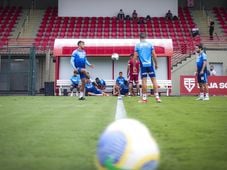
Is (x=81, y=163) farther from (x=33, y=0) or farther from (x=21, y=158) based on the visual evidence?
(x=33, y=0)

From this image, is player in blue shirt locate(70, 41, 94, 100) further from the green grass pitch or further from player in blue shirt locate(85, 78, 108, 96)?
the green grass pitch

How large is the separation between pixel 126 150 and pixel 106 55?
23268 millimetres

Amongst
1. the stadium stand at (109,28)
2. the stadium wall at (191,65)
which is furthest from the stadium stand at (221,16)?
the stadium wall at (191,65)

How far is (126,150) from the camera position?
278 cm

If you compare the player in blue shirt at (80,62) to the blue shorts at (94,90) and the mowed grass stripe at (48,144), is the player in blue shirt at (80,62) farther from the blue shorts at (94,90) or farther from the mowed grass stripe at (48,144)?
the mowed grass stripe at (48,144)

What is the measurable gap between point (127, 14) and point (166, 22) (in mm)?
3589

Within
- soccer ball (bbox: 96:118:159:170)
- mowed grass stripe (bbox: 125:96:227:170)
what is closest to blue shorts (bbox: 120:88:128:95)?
mowed grass stripe (bbox: 125:96:227:170)

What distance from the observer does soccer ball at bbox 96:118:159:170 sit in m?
2.75

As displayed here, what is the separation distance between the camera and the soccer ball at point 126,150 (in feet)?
9.02

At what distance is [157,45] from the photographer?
25.9 m

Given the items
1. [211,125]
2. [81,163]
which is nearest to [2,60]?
[211,125]

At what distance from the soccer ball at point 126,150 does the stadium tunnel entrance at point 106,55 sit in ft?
74.6

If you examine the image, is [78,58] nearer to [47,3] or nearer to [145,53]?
[145,53]

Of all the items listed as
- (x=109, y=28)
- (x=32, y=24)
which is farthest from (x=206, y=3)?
(x=32, y=24)
